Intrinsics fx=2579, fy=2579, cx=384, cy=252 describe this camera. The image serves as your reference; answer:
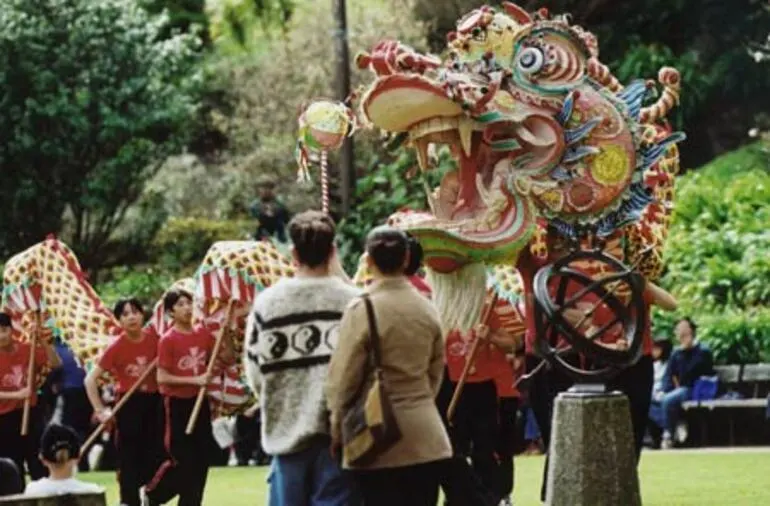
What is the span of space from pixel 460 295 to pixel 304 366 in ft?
15.2

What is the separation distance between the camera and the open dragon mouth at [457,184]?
16.5m

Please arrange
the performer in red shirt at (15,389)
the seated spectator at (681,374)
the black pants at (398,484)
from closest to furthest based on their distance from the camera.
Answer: the black pants at (398,484) < the performer in red shirt at (15,389) < the seated spectator at (681,374)

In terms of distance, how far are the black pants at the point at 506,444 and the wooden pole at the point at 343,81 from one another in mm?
17828

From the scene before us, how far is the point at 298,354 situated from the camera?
12.0 m

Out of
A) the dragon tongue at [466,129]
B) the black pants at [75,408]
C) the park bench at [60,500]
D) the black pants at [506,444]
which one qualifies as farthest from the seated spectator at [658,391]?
the park bench at [60,500]

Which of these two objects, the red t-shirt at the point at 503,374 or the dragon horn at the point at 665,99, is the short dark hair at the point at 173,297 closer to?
the red t-shirt at the point at 503,374

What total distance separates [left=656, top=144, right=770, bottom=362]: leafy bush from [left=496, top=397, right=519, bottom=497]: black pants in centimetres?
1047

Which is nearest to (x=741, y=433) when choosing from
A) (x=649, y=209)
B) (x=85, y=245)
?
(x=649, y=209)

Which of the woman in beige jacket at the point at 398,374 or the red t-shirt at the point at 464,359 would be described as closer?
the woman in beige jacket at the point at 398,374

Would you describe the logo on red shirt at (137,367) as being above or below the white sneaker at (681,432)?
above

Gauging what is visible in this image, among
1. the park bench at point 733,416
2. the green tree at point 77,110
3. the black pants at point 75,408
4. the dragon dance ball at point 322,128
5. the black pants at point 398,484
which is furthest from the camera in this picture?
the green tree at point 77,110

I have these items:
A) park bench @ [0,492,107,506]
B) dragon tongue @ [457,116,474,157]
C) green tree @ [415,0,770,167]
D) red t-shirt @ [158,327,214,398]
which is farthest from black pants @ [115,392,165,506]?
green tree @ [415,0,770,167]

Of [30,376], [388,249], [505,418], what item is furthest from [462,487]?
[30,376]

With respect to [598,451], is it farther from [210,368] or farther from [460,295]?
[210,368]
